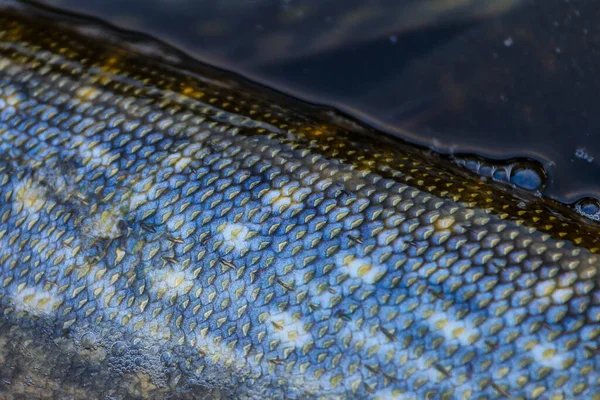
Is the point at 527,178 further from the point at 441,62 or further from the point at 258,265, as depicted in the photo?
the point at 258,265

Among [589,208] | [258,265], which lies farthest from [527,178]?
[258,265]

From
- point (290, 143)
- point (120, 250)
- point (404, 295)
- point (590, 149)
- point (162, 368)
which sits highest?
point (590, 149)

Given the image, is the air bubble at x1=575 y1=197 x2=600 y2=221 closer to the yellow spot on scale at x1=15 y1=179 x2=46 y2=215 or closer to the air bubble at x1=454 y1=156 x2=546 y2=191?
the air bubble at x1=454 y1=156 x2=546 y2=191

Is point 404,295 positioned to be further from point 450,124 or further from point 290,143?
Answer: point 450,124

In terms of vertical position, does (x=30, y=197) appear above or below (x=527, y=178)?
below

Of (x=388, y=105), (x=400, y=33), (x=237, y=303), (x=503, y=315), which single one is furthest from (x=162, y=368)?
(x=400, y=33)
